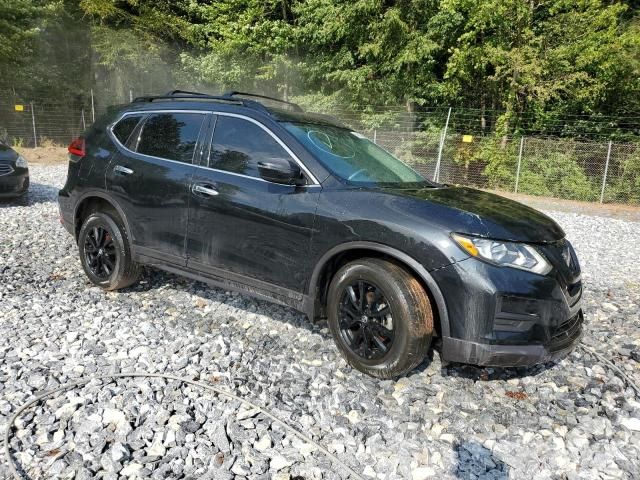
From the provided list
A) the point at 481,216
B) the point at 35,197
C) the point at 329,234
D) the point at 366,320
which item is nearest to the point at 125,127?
the point at 329,234

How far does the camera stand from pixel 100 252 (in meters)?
4.70

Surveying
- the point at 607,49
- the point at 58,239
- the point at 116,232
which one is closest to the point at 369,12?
the point at 607,49

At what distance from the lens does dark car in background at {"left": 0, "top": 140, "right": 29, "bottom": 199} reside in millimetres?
8797

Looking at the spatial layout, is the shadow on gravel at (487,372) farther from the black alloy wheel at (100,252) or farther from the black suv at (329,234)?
the black alloy wheel at (100,252)

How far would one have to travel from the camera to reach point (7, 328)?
12.5ft

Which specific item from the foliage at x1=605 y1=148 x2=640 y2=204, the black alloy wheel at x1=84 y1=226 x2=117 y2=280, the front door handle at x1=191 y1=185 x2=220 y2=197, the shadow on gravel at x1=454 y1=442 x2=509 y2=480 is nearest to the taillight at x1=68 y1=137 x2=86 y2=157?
the black alloy wheel at x1=84 y1=226 x2=117 y2=280

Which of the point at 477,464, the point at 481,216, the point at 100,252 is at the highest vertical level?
the point at 481,216

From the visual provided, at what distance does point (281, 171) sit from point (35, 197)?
8.68m

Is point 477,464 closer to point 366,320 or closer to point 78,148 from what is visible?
point 366,320

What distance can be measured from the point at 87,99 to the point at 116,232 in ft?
87.5

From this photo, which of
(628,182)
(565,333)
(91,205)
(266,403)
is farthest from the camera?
(628,182)

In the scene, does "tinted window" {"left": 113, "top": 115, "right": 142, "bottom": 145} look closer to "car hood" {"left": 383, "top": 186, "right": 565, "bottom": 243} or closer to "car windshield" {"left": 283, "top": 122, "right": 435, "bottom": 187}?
"car windshield" {"left": 283, "top": 122, "right": 435, "bottom": 187}

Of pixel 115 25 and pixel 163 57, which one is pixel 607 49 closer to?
pixel 163 57

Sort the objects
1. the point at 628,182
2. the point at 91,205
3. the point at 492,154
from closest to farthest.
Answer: the point at 91,205 → the point at 628,182 → the point at 492,154
